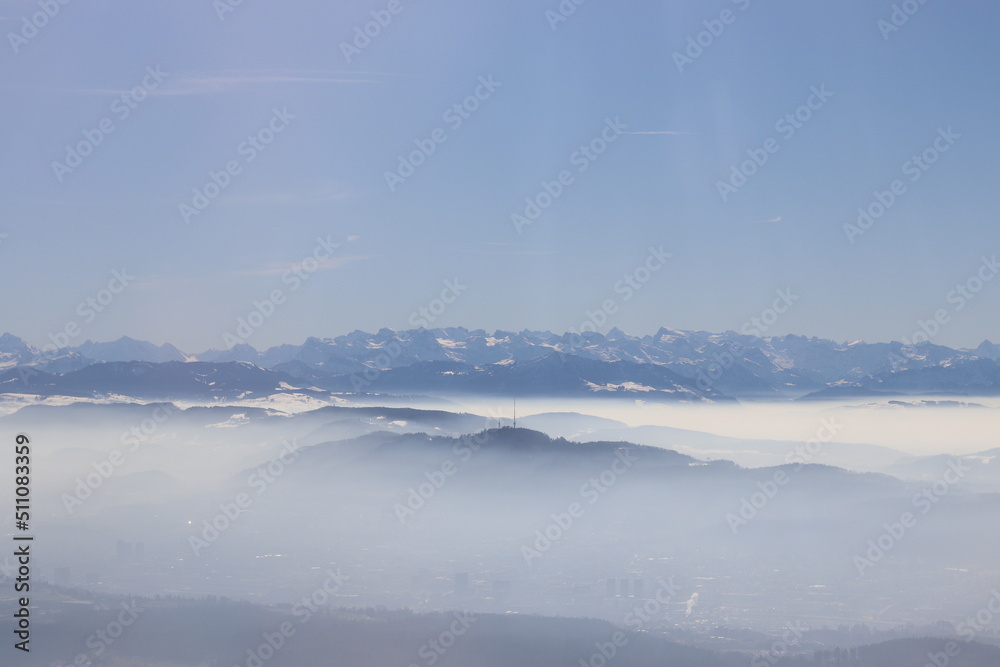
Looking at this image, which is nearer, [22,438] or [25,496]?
[22,438]

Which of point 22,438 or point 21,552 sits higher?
point 22,438

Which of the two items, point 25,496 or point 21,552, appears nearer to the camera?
point 21,552

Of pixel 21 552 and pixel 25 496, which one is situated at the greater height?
pixel 25 496
